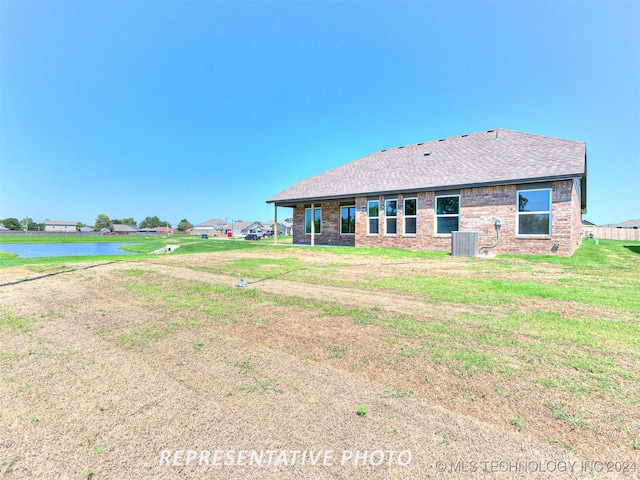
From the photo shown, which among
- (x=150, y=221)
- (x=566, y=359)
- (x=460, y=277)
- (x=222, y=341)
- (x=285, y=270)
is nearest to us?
(x=566, y=359)

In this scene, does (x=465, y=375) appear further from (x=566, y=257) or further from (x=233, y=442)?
(x=566, y=257)

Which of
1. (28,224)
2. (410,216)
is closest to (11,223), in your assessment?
(28,224)

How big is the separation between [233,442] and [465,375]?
1973mm

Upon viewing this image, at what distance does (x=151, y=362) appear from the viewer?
9.79 ft

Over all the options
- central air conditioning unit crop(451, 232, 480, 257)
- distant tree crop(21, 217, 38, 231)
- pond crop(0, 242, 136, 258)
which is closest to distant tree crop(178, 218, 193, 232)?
distant tree crop(21, 217, 38, 231)

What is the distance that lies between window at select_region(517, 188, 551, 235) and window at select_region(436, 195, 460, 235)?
2436mm

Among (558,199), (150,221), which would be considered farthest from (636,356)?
(150,221)

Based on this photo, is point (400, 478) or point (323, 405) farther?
point (323, 405)

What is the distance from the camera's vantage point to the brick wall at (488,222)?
37.9 feet

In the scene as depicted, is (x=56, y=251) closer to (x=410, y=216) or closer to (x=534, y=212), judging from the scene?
(x=410, y=216)

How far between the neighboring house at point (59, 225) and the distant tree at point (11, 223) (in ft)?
23.0

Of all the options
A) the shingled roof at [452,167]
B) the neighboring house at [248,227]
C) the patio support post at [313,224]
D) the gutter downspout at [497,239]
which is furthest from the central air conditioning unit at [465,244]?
the neighboring house at [248,227]

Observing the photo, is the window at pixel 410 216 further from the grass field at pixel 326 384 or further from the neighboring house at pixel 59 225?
the neighboring house at pixel 59 225

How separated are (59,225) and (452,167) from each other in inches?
5644
